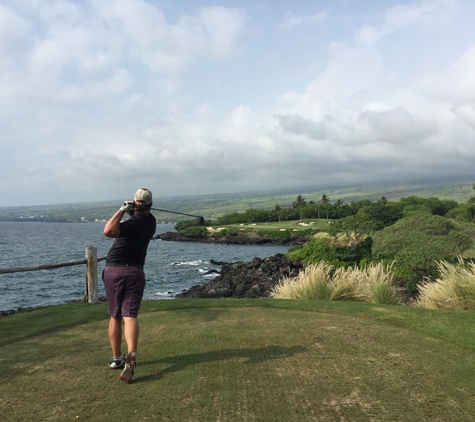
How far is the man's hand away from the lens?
4.77 m

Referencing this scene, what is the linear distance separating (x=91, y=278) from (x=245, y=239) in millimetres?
79981

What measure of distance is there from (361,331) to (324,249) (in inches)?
1230

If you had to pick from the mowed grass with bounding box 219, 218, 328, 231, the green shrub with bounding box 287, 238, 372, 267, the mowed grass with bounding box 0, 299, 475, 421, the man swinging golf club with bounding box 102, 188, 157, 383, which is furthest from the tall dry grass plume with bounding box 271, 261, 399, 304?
the mowed grass with bounding box 219, 218, 328, 231

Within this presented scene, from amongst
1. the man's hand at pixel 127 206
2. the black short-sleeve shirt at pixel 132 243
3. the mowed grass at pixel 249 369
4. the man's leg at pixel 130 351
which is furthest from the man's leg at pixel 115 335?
the man's hand at pixel 127 206

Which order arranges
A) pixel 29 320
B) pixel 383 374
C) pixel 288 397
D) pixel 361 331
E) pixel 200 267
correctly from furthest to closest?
pixel 200 267 < pixel 29 320 < pixel 361 331 < pixel 383 374 < pixel 288 397

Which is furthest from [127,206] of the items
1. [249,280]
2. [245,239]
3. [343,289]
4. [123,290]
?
[245,239]

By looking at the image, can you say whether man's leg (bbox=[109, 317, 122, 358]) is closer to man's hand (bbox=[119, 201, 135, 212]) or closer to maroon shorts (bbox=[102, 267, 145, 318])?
maroon shorts (bbox=[102, 267, 145, 318])

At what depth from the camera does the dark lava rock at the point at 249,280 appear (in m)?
27.8

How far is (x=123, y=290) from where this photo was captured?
16.6 feet

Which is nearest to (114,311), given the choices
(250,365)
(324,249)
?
(250,365)

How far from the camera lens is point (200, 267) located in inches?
1905

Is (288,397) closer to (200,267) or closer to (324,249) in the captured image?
(324,249)

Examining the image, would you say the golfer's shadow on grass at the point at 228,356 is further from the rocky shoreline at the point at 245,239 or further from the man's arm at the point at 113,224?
the rocky shoreline at the point at 245,239

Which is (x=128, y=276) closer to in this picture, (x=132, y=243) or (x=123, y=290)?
(x=123, y=290)
